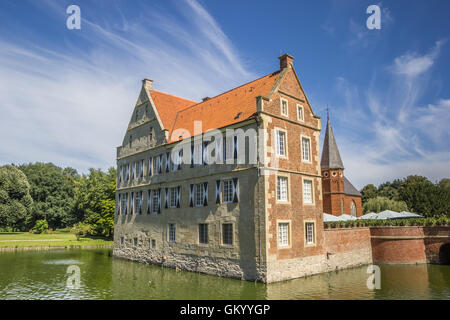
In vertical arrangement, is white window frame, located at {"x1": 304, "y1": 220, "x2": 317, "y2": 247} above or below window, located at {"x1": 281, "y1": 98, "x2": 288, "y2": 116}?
below

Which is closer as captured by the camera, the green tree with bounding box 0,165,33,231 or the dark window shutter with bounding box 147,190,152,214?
the dark window shutter with bounding box 147,190,152,214

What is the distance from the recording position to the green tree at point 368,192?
6619 centimetres

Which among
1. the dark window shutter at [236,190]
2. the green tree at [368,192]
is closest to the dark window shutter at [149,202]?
the dark window shutter at [236,190]

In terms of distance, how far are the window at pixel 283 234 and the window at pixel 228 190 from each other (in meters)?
3.40

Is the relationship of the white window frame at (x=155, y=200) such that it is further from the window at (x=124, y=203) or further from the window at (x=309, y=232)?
the window at (x=309, y=232)

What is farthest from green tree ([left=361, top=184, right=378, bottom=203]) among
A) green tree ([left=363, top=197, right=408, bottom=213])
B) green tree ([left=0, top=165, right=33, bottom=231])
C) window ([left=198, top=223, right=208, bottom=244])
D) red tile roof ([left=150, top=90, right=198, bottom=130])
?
green tree ([left=0, top=165, right=33, bottom=231])

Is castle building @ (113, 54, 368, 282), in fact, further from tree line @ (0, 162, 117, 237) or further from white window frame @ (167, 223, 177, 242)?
tree line @ (0, 162, 117, 237)

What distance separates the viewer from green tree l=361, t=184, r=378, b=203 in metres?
66.2

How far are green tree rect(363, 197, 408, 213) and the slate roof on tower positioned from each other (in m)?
9.59

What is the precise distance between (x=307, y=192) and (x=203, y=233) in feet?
24.0

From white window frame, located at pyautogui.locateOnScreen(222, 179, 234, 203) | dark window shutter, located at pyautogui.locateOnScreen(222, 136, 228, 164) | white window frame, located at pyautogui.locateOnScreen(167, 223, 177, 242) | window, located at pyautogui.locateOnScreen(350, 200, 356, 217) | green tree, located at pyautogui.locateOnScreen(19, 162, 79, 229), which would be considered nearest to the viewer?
white window frame, located at pyautogui.locateOnScreen(222, 179, 234, 203)

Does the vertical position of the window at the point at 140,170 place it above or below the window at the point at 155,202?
above

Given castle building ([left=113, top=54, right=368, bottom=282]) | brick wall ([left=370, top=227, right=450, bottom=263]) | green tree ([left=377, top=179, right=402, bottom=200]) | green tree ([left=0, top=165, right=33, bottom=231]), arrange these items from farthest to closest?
green tree ([left=377, top=179, right=402, bottom=200]) → green tree ([left=0, top=165, right=33, bottom=231]) → brick wall ([left=370, top=227, right=450, bottom=263]) → castle building ([left=113, top=54, right=368, bottom=282])

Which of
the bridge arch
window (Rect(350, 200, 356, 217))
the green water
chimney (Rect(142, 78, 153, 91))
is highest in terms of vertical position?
chimney (Rect(142, 78, 153, 91))
